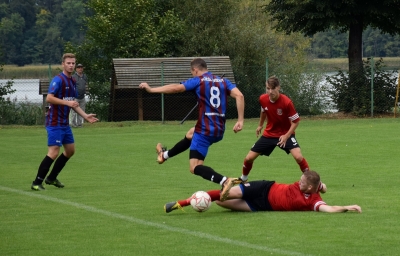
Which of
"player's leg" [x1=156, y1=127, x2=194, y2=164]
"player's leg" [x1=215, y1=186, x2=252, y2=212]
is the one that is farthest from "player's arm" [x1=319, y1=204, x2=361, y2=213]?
"player's leg" [x1=156, y1=127, x2=194, y2=164]

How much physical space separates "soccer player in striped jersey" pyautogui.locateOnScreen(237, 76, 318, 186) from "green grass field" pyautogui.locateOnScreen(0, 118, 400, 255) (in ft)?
2.90

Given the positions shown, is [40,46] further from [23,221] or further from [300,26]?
[23,221]

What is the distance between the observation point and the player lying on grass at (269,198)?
1018cm

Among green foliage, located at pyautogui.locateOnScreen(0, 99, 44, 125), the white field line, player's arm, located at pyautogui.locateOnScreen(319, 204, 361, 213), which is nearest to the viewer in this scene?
the white field line

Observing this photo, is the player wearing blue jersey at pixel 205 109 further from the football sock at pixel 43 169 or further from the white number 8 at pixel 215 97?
the football sock at pixel 43 169

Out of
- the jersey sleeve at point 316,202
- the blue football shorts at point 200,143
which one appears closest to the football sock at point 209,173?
the blue football shorts at point 200,143

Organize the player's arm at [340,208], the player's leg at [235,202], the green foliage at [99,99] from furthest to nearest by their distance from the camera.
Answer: the green foliage at [99,99], the player's leg at [235,202], the player's arm at [340,208]

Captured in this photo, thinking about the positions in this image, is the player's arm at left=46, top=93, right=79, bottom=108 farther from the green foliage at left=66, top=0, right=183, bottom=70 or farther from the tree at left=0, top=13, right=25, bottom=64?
the tree at left=0, top=13, right=25, bottom=64

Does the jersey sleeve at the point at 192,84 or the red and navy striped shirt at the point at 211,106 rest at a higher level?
the jersey sleeve at the point at 192,84

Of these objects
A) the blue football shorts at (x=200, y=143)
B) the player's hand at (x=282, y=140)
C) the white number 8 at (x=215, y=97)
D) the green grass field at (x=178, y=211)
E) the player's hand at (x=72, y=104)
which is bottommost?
the green grass field at (x=178, y=211)

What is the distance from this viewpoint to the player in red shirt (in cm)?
1241

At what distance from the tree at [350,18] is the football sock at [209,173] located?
73.1ft

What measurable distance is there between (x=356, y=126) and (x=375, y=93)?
5.10m

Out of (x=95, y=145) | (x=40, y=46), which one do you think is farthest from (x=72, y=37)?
(x=95, y=145)
